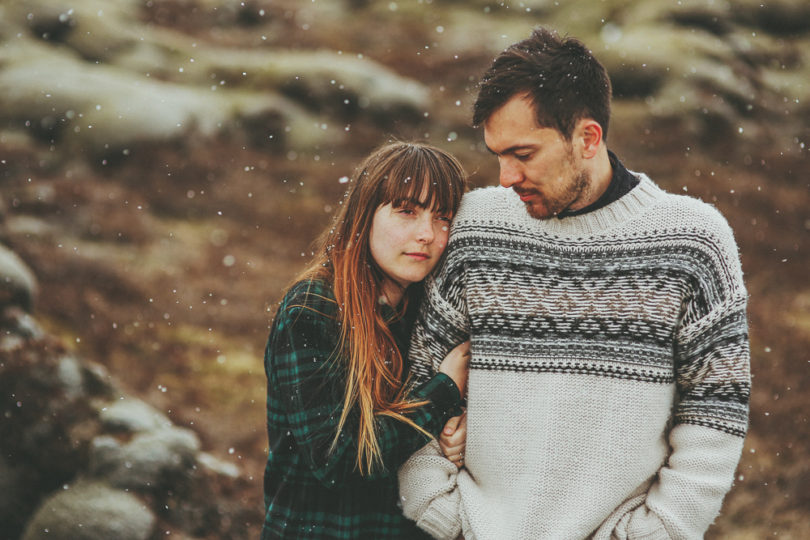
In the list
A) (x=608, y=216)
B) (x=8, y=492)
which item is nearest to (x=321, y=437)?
(x=608, y=216)

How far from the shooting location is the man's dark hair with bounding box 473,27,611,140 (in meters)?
1.95

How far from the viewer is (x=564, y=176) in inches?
77.7

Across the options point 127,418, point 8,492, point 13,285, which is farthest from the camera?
point 13,285

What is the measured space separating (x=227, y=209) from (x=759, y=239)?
548 cm

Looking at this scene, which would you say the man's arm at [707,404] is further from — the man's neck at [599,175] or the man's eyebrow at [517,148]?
the man's eyebrow at [517,148]

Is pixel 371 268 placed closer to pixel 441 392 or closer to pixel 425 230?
pixel 425 230

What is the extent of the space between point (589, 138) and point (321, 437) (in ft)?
3.63

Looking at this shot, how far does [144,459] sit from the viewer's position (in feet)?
15.6

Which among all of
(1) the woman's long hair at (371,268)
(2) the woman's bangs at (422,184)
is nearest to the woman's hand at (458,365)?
(1) the woman's long hair at (371,268)

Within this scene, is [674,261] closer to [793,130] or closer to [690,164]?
[690,164]

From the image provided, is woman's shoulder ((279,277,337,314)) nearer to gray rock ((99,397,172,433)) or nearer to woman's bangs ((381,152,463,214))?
woman's bangs ((381,152,463,214))

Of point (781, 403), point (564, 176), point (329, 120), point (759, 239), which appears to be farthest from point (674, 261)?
point (329, 120)

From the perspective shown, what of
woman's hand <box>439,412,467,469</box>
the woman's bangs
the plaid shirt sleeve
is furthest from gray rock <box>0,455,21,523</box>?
the woman's bangs

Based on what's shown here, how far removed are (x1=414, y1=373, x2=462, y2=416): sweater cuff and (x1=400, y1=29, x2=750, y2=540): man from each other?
0.18 ft
